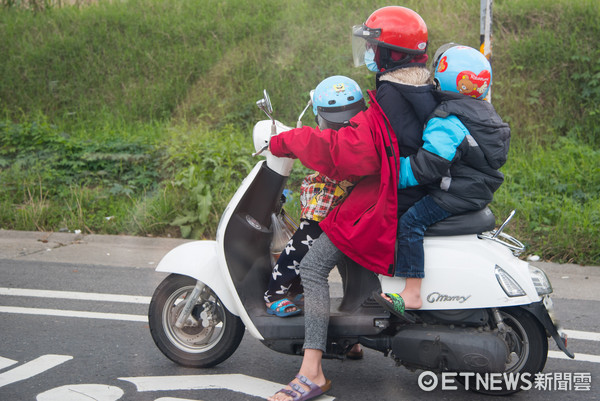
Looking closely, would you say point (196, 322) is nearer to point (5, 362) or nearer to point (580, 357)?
point (5, 362)

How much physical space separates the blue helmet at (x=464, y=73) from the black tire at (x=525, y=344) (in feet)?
3.47

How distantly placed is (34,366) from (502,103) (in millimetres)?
6744

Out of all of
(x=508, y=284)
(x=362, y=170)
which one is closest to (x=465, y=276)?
(x=508, y=284)

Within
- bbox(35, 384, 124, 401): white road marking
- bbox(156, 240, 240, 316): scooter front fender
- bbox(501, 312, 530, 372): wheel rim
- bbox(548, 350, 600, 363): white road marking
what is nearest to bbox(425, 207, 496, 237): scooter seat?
bbox(501, 312, 530, 372): wheel rim

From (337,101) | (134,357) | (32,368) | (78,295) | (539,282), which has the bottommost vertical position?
(78,295)

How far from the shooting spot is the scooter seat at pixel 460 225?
3203 mm

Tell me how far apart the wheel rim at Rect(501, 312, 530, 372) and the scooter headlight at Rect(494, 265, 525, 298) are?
162mm

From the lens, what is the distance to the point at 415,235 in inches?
124

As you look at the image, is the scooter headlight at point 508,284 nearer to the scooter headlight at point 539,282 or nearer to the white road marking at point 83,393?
the scooter headlight at point 539,282

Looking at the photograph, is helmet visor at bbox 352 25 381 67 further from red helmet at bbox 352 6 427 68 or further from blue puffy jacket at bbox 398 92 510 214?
blue puffy jacket at bbox 398 92 510 214

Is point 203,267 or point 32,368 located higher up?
point 203,267

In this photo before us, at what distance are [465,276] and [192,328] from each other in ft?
5.01

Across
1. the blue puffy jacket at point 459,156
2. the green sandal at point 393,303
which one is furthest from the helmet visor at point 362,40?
the green sandal at point 393,303

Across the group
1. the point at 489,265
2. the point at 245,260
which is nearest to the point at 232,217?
the point at 245,260
